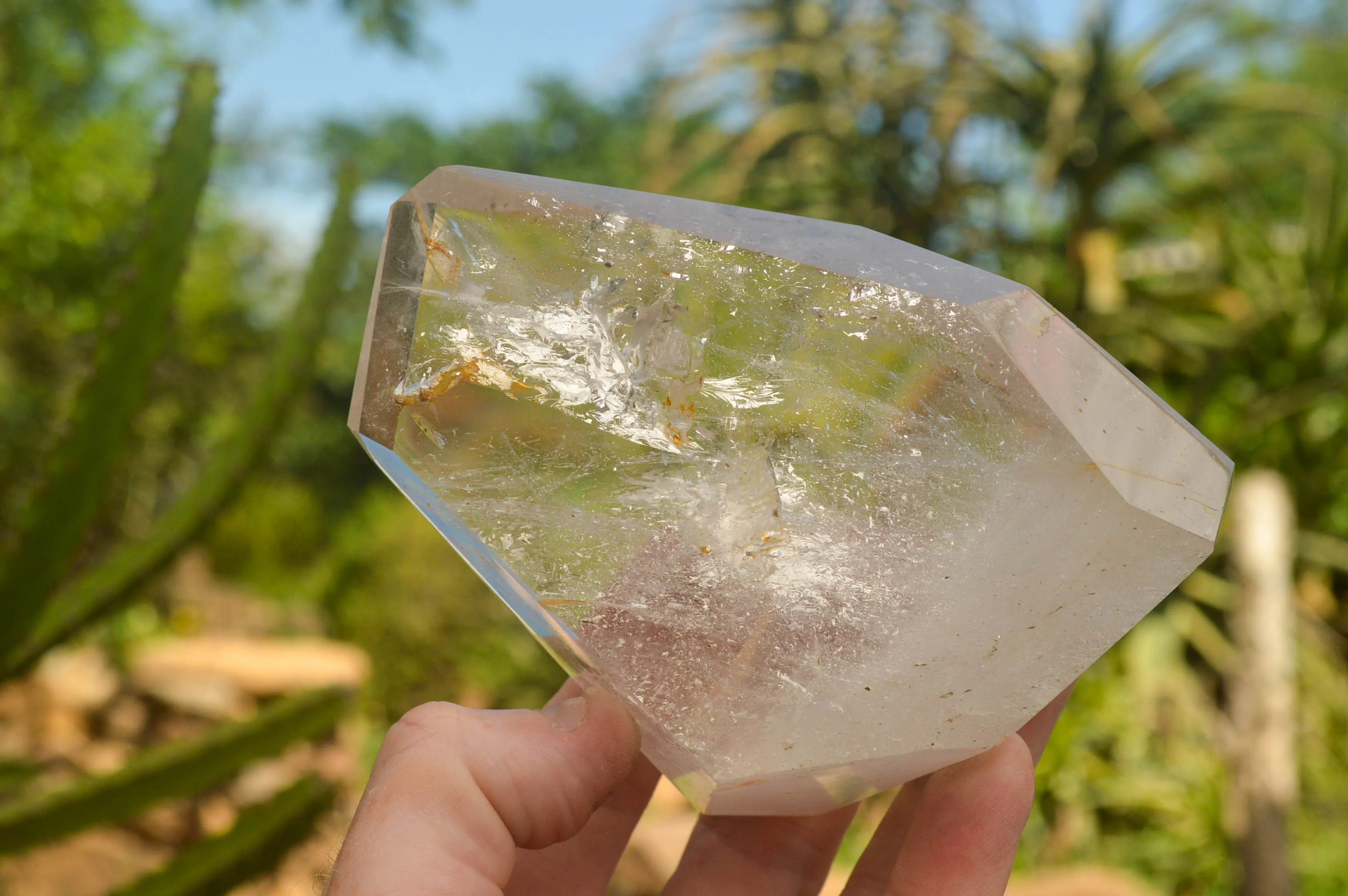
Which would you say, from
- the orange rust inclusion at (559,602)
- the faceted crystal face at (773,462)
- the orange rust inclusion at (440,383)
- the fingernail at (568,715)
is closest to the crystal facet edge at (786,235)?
the faceted crystal face at (773,462)

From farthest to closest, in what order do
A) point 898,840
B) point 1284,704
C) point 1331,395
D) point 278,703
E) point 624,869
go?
1. point 1331,395
2. point 624,869
3. point 1284,704
4. point 278,703
5. point 898,840

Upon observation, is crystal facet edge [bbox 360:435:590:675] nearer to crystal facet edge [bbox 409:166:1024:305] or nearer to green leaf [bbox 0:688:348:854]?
crystal facet edge [bbox 409:166:1024:305]

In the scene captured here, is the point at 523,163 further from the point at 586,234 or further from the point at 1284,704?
the point at 586,234

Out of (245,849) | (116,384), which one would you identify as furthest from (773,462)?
(245,849)

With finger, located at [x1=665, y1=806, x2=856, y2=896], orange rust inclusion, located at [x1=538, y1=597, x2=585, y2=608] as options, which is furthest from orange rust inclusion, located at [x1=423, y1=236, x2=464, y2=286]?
finger, located at [x1=665, y1=806, x2=856, y2=896]

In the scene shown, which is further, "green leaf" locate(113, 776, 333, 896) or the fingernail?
"green leaf" locate(113, 776, 333, 896)

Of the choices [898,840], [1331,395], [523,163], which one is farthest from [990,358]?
[523,163]

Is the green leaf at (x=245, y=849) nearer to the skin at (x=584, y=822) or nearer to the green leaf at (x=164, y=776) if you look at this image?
the green leaf at (x=164, y=776)
